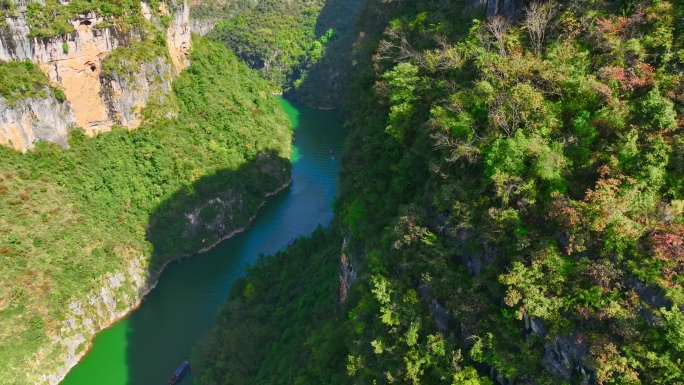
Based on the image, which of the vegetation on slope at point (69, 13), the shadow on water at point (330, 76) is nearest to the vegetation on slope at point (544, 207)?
the vegetation on slope at point (69, 13)

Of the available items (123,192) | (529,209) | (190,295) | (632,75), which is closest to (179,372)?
(190,295)

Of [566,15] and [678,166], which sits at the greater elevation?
[566,15]

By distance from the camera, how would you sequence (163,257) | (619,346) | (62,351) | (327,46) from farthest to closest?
(327,46), (163,257), (62,351), (619,346)

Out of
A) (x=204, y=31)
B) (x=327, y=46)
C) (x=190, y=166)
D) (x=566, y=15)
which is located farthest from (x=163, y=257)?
(x=204, y=31)

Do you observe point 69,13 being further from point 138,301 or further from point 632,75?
point 632,75

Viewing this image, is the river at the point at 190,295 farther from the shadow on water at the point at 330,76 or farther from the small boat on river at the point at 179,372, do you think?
the shadow on water at the point at 330,76

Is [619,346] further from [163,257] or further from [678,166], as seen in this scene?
[163,257]
